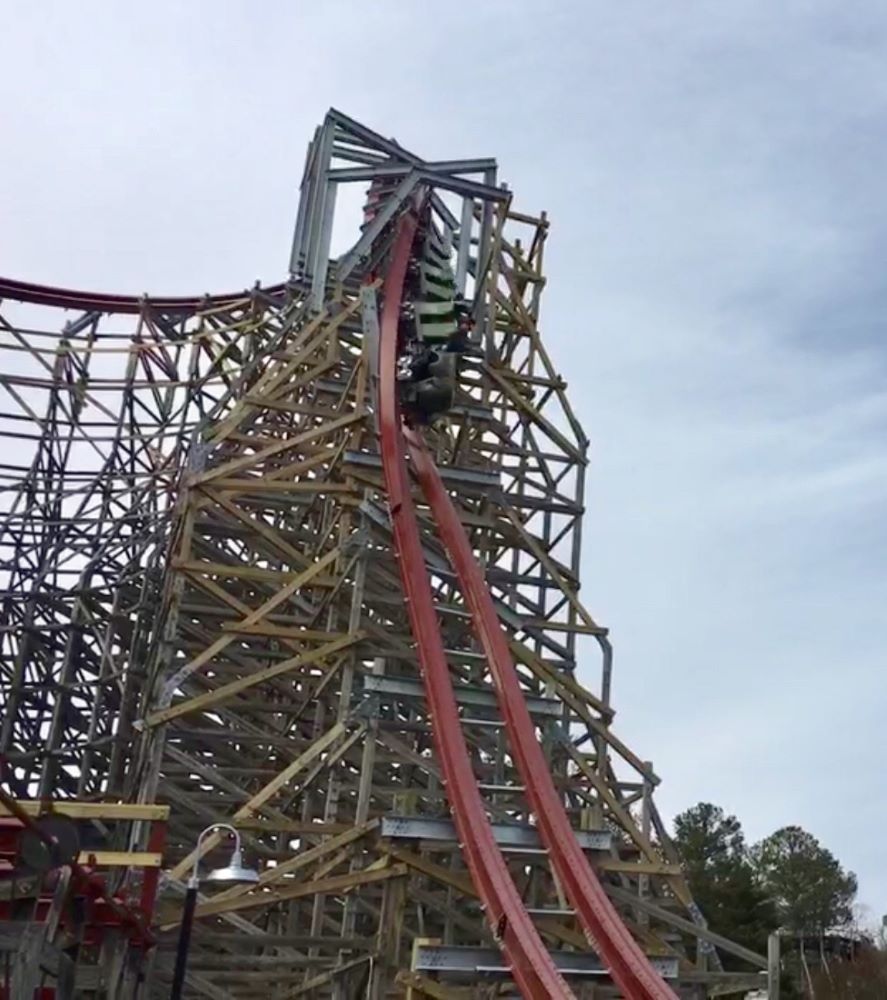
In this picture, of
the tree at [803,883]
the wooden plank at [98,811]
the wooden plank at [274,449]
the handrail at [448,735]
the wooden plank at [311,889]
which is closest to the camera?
the wooden plank at [98,811]

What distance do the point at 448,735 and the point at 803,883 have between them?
31788 mm

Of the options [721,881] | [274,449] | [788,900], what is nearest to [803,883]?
[788,900]

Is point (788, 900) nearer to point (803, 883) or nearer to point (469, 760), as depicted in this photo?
point (803, 883)

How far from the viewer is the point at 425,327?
12586 millimetres

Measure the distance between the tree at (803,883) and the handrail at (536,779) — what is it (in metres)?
28.1

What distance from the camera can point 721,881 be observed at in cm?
2855

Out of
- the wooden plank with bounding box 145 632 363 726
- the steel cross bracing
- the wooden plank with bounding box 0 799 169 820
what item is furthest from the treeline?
the wooden plank with bounding box 0 799 169 820

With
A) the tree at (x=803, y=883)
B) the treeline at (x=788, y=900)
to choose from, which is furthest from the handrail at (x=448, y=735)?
the tree at (x=803, y=883)

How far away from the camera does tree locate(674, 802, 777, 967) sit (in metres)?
27.1

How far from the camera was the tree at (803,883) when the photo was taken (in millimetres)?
36969

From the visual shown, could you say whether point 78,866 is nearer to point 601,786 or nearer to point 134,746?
point 601,786

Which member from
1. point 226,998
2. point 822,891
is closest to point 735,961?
point 822,891

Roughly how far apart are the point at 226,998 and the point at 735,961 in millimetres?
19140

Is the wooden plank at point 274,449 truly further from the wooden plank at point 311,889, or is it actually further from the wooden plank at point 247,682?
the wooden plank at point 311,889
